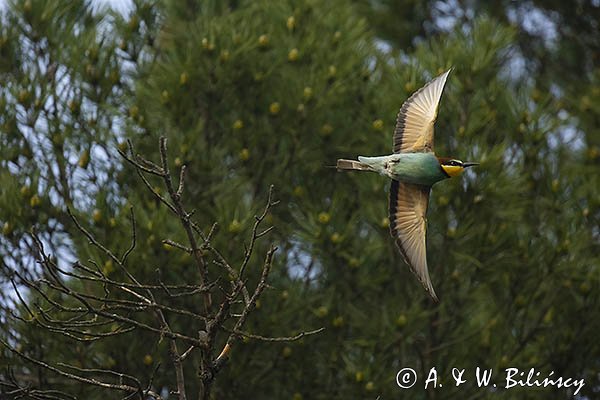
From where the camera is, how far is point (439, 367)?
15.2 ft

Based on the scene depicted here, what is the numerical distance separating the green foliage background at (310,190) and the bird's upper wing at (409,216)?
1073 millimetres

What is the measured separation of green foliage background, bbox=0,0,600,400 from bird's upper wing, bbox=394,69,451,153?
3.48 feet

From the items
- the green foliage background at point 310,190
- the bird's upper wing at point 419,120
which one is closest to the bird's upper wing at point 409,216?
the bird's upper wing at point 419,120

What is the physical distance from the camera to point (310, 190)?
4980 millimetres

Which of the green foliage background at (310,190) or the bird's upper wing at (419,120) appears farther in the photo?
the green foliage background at (310,190)

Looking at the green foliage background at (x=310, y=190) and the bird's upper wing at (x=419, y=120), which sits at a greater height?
the green foliage background at (x=310, y=190)

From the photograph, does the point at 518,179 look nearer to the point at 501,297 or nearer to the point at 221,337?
the point at 501,297

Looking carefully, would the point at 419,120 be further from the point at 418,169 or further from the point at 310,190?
the point at 310,190

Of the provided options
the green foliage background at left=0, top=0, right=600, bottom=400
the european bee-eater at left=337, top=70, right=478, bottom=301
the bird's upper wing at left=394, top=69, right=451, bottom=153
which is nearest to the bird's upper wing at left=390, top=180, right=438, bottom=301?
the european bee-eater at left=337, top=70, right=478, bottom=301

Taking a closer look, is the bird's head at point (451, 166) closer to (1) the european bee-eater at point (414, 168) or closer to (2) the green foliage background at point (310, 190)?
(1) the european bee-eater at point (414, 168)

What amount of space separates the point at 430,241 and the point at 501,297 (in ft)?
1.38

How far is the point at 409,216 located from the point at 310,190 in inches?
62.1

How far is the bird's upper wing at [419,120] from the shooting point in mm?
3403

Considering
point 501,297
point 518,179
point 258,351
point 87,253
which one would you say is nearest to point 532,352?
point 501,297
